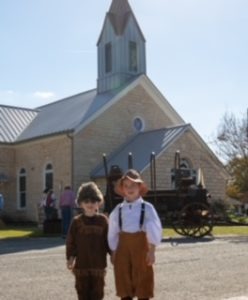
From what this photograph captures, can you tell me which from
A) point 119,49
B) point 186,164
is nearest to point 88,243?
point 186,164

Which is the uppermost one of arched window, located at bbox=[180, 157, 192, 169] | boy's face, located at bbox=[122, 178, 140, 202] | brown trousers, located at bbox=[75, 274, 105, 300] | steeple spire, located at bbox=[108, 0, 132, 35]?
steeple spire, located at bbox=[108, 0, 132, 35]

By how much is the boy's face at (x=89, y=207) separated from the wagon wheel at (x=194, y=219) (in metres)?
13.0

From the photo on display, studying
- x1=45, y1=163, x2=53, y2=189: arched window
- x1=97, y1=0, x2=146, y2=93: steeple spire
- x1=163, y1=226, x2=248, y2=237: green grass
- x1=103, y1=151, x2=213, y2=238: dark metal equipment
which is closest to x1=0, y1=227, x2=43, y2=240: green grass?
x1=103, y1=151, x2=213, y2=238: dark metal equipment

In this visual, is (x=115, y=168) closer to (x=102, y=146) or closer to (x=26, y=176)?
(x=102, y=146)

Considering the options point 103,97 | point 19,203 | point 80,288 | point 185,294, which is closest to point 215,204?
point 103,97

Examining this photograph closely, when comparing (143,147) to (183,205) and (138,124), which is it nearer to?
(138,124)

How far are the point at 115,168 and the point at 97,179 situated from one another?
29.3ft

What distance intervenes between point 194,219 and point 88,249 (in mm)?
13211

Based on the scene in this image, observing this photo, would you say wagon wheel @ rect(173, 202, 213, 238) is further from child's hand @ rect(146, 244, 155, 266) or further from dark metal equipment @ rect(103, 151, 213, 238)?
child's hand @ rect(146, 244, 155, 266)

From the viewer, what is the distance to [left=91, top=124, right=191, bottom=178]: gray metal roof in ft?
91.6

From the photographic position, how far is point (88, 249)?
19.0 ft

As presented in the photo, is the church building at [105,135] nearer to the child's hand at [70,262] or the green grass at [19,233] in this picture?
the green grass at [19,233]

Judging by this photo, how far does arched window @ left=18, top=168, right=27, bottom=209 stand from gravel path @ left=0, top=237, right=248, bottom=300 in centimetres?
1713

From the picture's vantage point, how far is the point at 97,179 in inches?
1119
